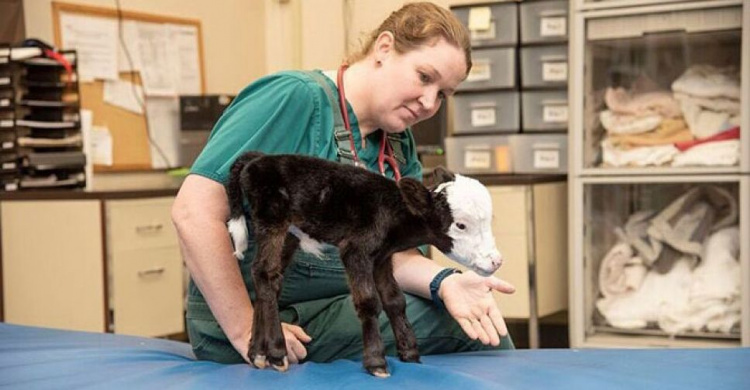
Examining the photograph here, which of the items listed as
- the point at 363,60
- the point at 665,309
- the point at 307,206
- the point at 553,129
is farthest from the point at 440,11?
the point at 553,129

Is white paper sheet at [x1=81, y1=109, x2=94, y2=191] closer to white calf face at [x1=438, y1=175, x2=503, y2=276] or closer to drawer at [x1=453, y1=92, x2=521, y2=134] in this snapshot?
drawer at [x1=453, y1=92, x2=521, y2=134]

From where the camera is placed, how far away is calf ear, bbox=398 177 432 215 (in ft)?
3.51

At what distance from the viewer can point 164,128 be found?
352 cm

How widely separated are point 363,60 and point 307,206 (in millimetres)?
377

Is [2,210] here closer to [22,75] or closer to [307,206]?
[22,75]

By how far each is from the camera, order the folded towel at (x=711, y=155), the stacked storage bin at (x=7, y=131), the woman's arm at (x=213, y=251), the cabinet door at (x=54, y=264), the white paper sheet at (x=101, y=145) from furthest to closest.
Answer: the white paper sheet at (x=101, y=145) → the stacked storage bin at (x=7, y=131) → the cabinet door at (x=54, y=264) → the folded towel at (x=711, y=155) → the woman's arm at (x=213, y=251)

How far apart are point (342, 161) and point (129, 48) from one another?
236 centimetres

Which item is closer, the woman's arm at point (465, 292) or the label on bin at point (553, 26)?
the woman's arm at point (465, 292)

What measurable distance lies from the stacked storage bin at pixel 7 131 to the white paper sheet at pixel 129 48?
0.57m

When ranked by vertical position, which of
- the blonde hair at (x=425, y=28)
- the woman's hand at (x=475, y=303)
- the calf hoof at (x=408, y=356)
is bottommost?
the calf hoof at (x=408, y=356)

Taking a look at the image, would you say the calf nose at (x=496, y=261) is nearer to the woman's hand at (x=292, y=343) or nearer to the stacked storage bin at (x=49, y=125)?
the woman's hand at (x=292, y=343)

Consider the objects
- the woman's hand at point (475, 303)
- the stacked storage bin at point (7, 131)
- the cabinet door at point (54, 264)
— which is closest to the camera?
the woman's hand at point (475, 303)

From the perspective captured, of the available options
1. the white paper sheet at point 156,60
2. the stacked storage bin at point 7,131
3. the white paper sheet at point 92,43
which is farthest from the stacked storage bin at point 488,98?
the stacked storage bin at point 7,131

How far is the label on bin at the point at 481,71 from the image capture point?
10.3ft
